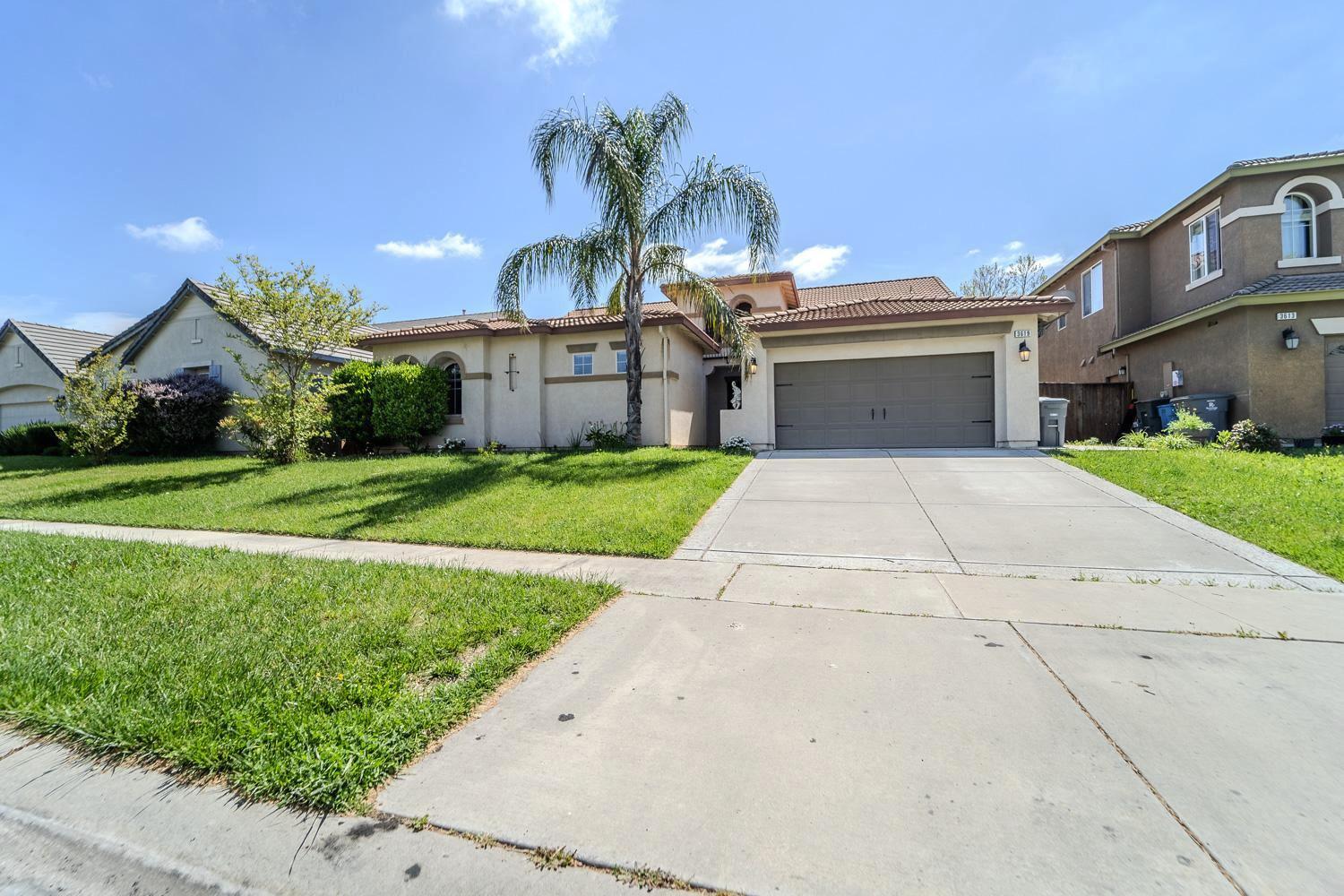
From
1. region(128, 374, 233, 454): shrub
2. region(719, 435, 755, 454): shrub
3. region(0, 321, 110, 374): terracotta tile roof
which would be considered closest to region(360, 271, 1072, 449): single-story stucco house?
region(719, 435, 755, 454): shrub

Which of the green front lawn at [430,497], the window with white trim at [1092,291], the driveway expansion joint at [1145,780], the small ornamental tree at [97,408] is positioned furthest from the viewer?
the window with white trim at [1092,291]

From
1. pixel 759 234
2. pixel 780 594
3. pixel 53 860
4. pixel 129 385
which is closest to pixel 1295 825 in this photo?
pixel 780 594

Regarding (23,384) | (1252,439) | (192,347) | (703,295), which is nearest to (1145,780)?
(703,295)

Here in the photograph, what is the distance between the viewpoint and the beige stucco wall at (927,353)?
485 inches

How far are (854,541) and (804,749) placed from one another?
3987 millimetres

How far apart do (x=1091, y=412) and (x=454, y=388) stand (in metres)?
18.4

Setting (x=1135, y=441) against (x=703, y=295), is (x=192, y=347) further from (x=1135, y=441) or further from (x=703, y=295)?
(x=1135, y=441)

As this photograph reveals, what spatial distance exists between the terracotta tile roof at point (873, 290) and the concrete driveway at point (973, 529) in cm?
1579

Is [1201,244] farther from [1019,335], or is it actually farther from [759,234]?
[759,234]

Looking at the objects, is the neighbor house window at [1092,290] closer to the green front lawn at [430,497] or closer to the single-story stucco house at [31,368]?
the green front lawn at [430,497]

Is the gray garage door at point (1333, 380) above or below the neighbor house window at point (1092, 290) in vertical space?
below

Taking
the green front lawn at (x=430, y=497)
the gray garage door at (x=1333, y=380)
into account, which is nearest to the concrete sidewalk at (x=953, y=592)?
the green front lawn at (x=430, y=497)

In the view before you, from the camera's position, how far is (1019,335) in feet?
40.8

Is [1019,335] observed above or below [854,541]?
above
